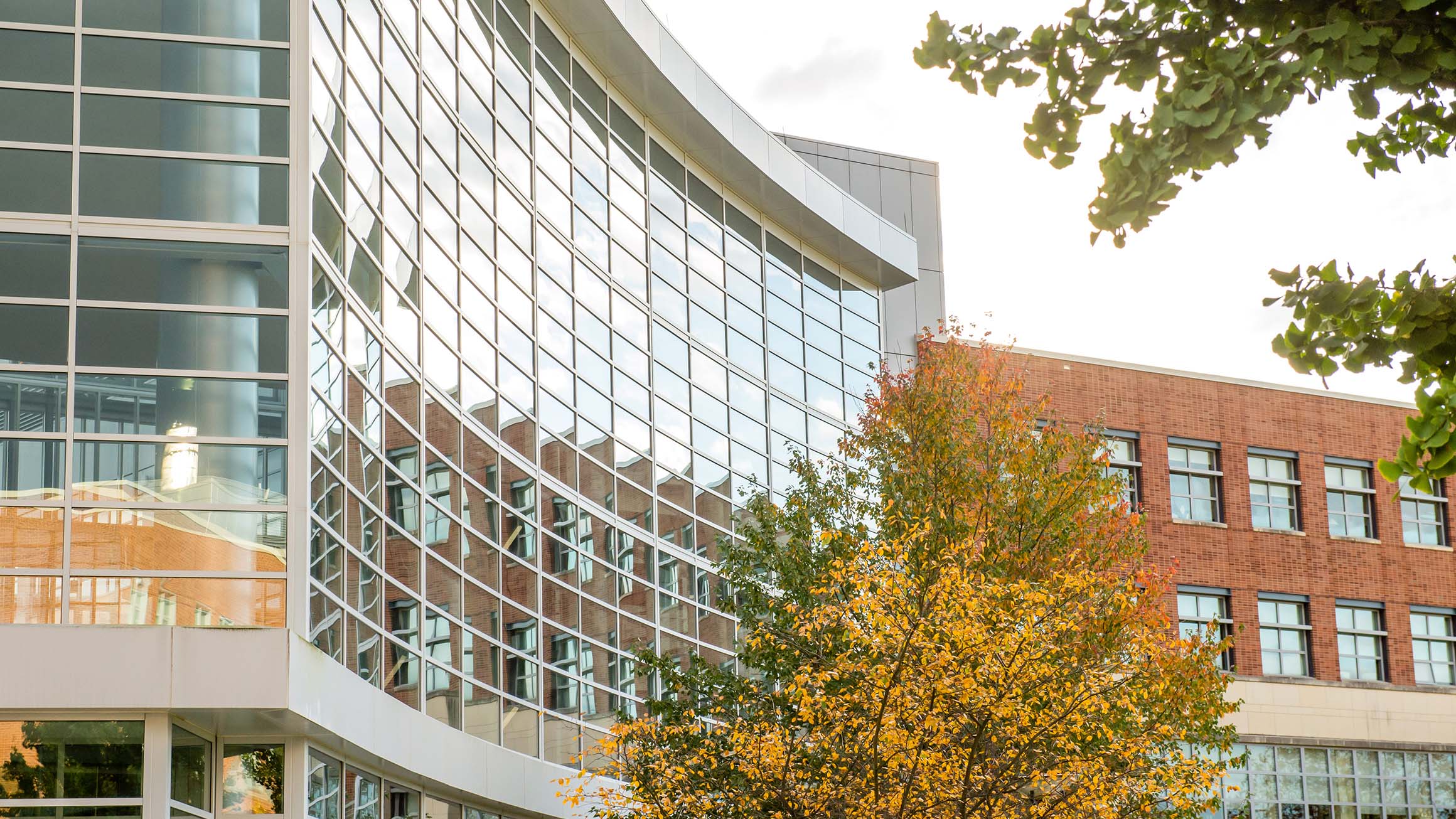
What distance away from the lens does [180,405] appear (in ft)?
47.3

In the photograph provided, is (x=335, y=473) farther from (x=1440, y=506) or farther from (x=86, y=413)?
(x=1440, y=506)

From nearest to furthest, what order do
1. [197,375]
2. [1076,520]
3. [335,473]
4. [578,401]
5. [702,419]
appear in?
[197,375] < [335,473] < [1076,520] < [578,401] < [702,419]

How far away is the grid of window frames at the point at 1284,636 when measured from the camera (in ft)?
127

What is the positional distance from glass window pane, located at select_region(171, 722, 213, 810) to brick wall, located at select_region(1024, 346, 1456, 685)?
84.9 ft

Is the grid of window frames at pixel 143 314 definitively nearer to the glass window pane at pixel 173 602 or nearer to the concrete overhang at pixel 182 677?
the glass window pane at pixel 173 602

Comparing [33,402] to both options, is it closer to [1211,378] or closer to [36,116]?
[36,116]

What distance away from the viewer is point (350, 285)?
16.5 metres

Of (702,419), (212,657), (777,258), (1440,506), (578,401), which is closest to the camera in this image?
(212,657)

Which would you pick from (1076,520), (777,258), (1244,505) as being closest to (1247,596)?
(1244,505)

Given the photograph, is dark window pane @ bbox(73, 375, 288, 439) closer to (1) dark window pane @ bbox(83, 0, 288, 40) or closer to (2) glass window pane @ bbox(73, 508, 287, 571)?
(2) glass window pane @ bbox(73, 508, 287, 571)

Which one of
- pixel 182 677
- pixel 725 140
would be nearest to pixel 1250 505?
pixel 725 140

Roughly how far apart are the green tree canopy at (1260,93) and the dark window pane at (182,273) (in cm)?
934

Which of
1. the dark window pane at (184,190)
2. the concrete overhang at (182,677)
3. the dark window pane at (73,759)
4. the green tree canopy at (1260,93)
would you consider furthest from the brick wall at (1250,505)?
the green tree canopy at (1260,93)

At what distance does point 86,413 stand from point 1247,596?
30.3m
